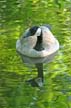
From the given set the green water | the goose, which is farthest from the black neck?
the green water

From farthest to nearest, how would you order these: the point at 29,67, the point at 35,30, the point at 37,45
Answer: the point at 37,45, the point at 35,30, the point at 29,67

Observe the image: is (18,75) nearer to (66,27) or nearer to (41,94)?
(41,94)

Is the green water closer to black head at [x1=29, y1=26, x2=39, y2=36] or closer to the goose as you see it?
the goose

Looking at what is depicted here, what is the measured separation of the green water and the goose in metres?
0.09

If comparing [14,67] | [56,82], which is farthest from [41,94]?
[14,67]

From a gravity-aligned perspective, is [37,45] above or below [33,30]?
below

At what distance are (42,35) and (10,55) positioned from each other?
0.46 m

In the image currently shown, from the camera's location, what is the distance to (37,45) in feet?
17.8

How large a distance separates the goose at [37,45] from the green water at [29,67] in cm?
9

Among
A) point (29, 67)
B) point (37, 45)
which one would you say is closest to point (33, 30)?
point (37, 45)

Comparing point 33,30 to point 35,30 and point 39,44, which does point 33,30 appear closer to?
point 35,30

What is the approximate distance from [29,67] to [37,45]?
1.57ft

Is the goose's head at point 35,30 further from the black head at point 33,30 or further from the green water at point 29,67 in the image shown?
the green water at point 29,67

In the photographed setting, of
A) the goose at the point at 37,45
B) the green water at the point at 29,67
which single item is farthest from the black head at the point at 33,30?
the green water at the point at 29,67
